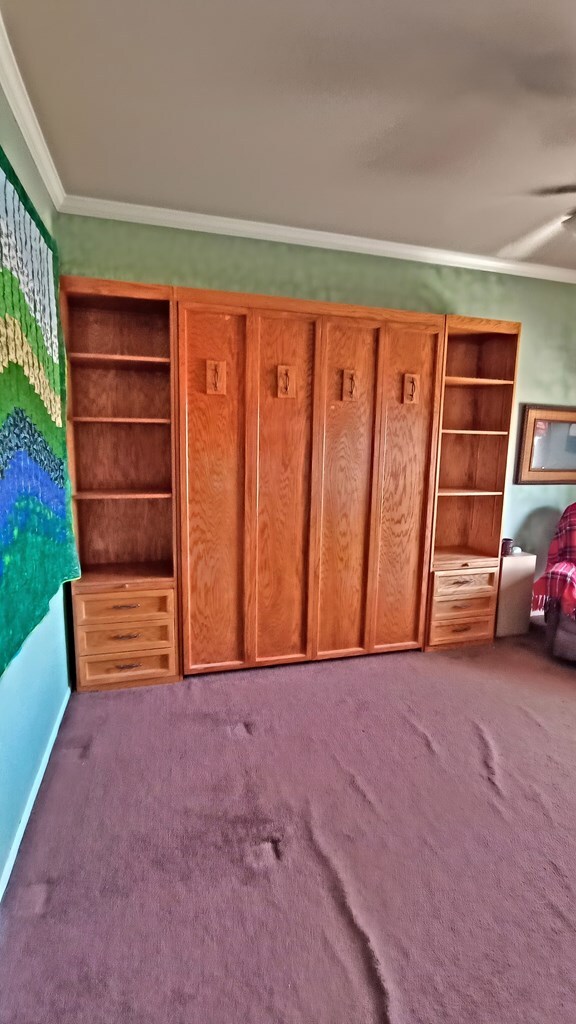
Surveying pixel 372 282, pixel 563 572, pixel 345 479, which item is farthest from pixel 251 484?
pixel 563 572

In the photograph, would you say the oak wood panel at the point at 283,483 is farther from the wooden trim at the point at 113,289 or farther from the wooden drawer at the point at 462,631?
the wooden drawer at the point at 462,631

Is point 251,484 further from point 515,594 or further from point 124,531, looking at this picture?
point 515,594

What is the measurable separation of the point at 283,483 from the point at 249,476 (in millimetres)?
204

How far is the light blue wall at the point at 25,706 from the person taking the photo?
1.55 m

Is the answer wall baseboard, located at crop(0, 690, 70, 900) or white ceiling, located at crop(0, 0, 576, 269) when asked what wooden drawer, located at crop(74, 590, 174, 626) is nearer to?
wall baseboard, located at crop(0, 690, 70, 900)

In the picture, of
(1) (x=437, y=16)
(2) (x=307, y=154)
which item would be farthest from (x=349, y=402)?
(1) (x=437, y=16)

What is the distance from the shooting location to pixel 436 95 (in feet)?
5.62

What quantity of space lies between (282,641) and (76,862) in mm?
1512

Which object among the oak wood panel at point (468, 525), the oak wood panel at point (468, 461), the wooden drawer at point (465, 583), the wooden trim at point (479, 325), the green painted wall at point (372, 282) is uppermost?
the green painted wall at point (372, 282)

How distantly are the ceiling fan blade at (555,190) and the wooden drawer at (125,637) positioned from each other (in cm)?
281

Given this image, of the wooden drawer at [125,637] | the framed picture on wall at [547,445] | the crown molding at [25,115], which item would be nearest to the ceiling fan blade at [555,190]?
the framed picture on wall at [547,445]

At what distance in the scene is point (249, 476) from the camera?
2650 mm

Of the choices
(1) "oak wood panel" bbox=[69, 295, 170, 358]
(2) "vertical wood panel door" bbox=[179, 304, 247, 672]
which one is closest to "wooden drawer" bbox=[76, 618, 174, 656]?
(2) "vertical wood panel door" bbox=[179, 304, 247, 672]

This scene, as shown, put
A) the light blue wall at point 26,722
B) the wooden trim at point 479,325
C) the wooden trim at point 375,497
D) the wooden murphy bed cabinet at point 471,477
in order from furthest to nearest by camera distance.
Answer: the wooden murphy bed cabinet at point 471,477, the wooden trim at point 479,325, the wooden trim at point 375,497, the light blue wall at point 26,722
